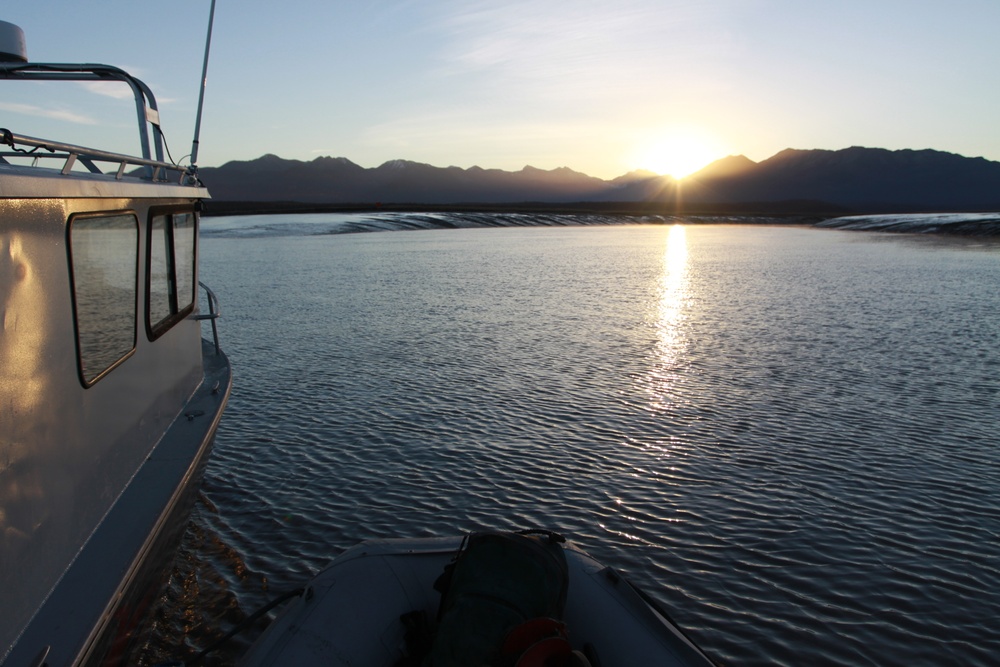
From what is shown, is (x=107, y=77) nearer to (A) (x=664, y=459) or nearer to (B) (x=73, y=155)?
(B) (x=73, y=155)

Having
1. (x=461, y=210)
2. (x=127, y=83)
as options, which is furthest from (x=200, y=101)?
(x=461, y=210)

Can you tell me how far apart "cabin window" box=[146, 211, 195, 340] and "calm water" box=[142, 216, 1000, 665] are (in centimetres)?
201

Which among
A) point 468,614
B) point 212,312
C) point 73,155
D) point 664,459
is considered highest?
point 73,155

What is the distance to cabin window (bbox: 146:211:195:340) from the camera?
5.52m

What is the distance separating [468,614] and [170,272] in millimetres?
4137

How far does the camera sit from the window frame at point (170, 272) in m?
5.28

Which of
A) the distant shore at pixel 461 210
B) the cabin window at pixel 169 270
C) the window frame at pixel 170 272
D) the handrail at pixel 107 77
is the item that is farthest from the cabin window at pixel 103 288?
the distant shore at pixel 461 210

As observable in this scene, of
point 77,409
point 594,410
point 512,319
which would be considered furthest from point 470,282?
point 77,409

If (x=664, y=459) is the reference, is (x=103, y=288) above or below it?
above

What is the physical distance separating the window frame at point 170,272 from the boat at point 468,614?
97.6 inches

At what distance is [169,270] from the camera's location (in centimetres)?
611

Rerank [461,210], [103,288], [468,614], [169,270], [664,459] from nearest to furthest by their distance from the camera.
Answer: [468,614] < [103,288] < [169,270] < [664,459] < [461,210]

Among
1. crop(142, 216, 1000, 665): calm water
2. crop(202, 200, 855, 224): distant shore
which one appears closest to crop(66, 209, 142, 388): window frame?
crop(142, 216, 1000, 665): calm water

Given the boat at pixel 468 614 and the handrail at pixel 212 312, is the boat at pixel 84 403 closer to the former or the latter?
the handrail at pixel 212 312
